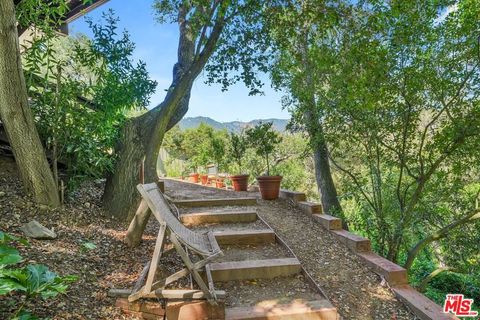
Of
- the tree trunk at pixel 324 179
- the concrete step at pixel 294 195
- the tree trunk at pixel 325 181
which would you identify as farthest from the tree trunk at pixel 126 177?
the tree trunk at pixel 325 181

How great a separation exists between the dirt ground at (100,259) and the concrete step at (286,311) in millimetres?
236

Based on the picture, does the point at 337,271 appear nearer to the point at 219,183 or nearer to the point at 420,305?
the point at 420,305

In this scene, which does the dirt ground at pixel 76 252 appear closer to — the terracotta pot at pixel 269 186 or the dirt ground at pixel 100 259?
the dirt ground at pixel 100 259

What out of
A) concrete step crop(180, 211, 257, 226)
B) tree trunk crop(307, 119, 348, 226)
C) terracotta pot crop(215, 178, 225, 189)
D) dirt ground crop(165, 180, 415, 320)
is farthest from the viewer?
terracotta pot crop(215, 178, 225, 189)

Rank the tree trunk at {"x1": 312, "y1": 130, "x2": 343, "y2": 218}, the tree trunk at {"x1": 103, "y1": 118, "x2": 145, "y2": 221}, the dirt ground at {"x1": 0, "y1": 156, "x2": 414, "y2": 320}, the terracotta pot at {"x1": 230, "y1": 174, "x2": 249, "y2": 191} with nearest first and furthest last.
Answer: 1. the dirt ground at {"x1": 0, "y1": 156, "x2": 414, "y2": 320}
2. the tree trunk at {"x1": 103, "y1": 118, "x2": 145, "y2": 221}
3. the tree trunk at {"x1": 312, "y1": 130, "x2": 343, "y2": 218}
4. the terracotta pot at {"x1": 230, "y1": 174, "x2": 249, "y2": 191}

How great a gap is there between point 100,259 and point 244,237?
1593 mm

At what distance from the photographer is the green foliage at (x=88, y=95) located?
3529 mm

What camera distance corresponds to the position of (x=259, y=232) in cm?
382

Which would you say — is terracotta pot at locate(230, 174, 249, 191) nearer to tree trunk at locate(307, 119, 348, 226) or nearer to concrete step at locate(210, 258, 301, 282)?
tree trunk at locate(307, 119, 348, 226)

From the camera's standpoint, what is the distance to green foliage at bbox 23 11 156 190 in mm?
3529

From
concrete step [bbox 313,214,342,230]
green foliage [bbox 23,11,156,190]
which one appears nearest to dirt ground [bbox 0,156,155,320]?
green foliage [bbox 23,11,156,190]

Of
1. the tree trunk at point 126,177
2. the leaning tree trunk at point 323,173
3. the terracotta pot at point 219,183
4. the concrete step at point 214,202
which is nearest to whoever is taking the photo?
the tree trunk at point 126,177

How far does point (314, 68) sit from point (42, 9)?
12.7 ft

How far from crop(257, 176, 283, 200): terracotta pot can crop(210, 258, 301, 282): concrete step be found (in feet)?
8.21
